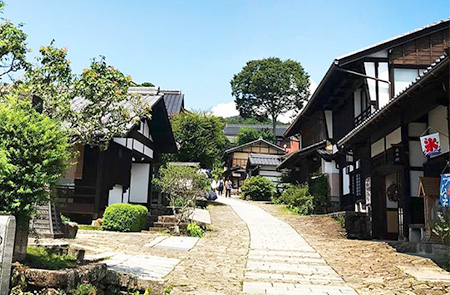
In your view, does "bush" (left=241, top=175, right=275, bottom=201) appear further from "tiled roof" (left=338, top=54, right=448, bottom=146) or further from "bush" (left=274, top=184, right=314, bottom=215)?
"tiled roof" (left=338, top=54, right=448, bottom=146)

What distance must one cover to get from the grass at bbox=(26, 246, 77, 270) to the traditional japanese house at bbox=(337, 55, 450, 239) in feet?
22.9

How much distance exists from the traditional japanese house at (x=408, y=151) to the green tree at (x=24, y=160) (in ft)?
21.7

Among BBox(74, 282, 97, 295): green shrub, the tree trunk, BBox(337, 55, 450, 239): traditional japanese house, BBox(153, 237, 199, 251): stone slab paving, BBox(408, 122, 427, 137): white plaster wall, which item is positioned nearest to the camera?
BBox(74, 282, 97, 295): green shrub

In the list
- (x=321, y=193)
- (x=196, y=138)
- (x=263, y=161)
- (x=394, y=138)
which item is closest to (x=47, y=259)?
(x=394, y=138)

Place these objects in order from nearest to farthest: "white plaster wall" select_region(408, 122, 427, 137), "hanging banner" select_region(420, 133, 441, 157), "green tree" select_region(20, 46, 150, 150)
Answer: "green tree" select_region(20, 46, 150, 150) → "hanging banner" select_region(420, 133, 441, 157) → "white plaster wall" select_region(408, 122, 427, 137)

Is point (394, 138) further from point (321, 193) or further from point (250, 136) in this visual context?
point (250, 136)

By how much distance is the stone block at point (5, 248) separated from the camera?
12.5 ft

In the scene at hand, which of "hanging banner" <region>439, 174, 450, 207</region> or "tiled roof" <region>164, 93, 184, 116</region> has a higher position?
"tiled roof" <region>164, 93, 184, 116</region>

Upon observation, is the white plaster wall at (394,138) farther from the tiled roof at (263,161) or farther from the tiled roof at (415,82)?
the tiled roof at (263,161)

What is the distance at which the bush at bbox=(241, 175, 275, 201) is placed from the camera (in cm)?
3631

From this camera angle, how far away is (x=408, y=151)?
11234 millimetres

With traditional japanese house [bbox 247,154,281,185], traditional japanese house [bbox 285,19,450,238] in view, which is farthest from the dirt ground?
traditional japanese house [bbox 247,154,281,185]

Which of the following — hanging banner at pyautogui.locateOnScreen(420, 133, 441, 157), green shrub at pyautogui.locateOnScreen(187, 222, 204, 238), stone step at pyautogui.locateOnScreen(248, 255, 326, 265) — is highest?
hanging banner at pyautogui.locateOnScreen(420, 133, 441, 157)

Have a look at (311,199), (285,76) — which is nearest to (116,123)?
(311,199)
